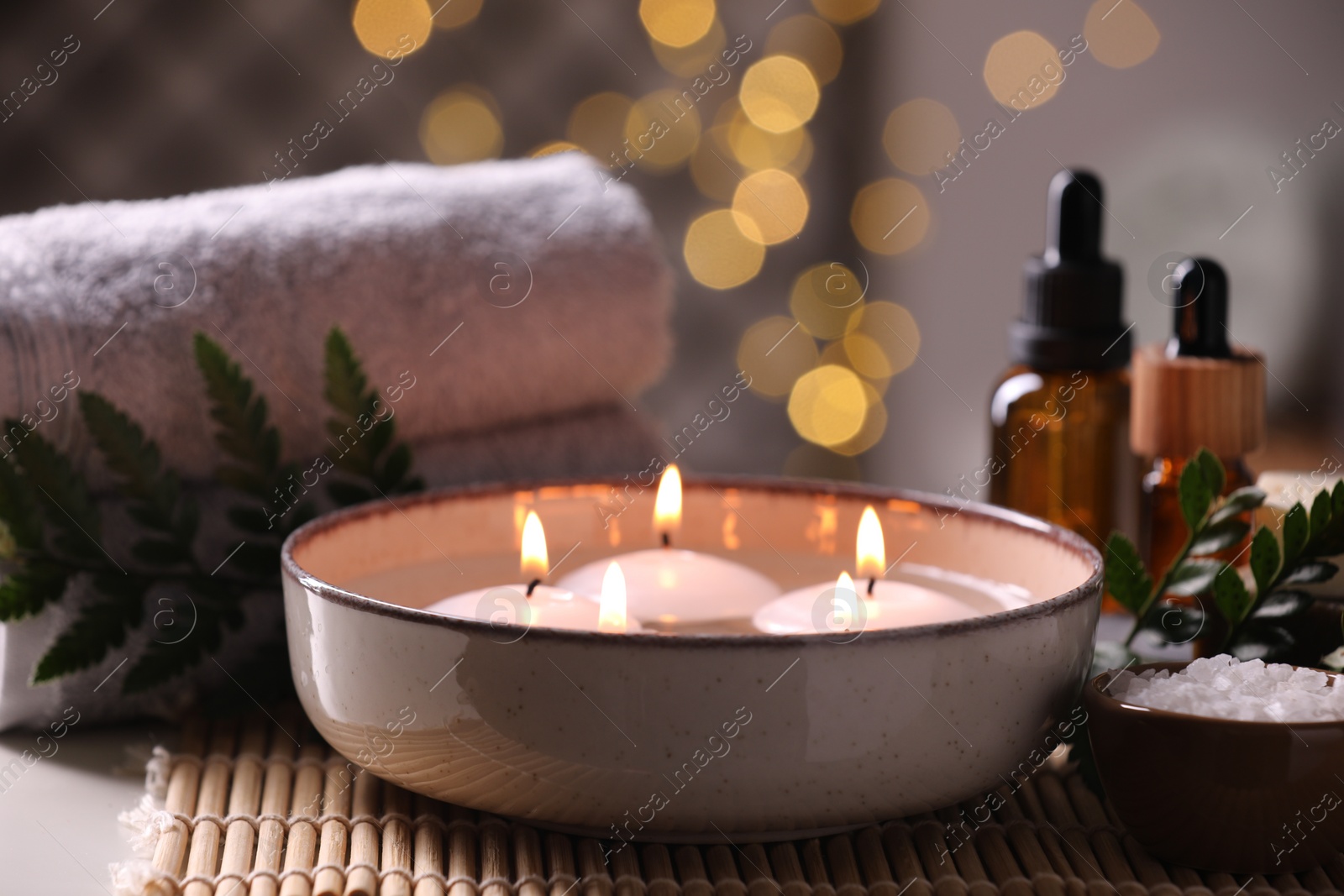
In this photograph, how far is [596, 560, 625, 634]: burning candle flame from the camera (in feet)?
1.06

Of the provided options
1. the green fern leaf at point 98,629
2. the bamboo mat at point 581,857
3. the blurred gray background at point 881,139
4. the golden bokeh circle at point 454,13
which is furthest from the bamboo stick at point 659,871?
the golden bokeh circle at point 454,13

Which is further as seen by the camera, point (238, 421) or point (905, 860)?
point (238, 421)

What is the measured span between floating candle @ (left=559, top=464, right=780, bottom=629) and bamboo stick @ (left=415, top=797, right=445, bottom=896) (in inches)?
3.1

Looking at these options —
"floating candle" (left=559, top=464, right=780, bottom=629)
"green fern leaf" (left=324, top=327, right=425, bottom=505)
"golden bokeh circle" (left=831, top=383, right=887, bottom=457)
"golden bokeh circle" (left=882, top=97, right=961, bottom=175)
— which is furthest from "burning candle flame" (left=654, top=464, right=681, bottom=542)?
"golden bokeh circle" (left=831, top=383, right=887, bottom=457)

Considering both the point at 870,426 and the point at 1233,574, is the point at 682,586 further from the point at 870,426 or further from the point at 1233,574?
the point at 870,426

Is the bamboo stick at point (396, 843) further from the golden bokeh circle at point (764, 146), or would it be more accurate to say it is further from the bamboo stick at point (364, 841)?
the golden bokeh circle at point (764, 146)

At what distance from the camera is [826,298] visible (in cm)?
110

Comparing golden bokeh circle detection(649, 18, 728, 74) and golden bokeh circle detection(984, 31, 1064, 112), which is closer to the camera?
golden bokeh circle detection(984, 31, 1064, 112)

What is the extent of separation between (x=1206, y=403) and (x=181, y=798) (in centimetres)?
38

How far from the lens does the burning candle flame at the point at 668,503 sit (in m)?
0.42

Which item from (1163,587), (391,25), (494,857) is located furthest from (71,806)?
(391,25)

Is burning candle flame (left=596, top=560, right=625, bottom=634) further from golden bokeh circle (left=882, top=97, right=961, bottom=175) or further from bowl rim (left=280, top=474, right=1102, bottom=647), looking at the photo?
golden bokeh circle (left=882, top=97, right=961, bottom=175)

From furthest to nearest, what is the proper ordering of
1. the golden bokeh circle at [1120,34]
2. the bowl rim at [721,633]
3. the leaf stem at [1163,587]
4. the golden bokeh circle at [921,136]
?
the golden bokeh circle at [921,136] < the golden bokeh circle at [1120,34] < the leaf stem at [1163,587] < the bowl rim at [721,633]

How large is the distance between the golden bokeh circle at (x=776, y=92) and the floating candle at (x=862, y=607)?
0.76m
